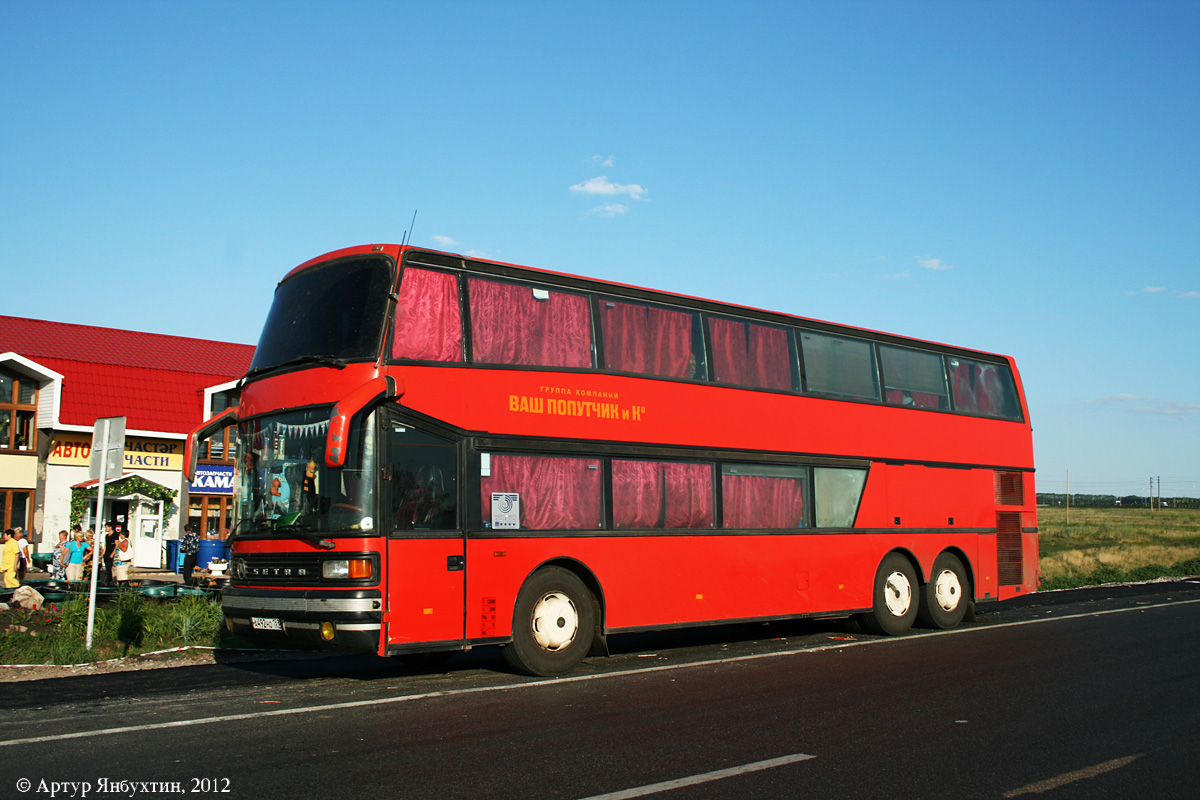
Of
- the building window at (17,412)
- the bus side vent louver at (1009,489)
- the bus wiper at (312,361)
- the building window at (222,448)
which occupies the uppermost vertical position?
the building window at (17,412)

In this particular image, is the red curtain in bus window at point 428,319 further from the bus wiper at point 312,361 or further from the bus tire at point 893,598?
the bus tire at point 893,598

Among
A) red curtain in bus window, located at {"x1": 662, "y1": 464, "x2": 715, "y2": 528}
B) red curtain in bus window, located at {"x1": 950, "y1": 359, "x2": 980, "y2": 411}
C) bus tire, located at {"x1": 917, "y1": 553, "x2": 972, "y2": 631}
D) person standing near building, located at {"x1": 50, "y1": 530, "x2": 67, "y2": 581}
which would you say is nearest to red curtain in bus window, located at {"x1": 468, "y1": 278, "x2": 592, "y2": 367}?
red curtain in bus window, located at {"x1": 662, "y1": 464, "x2": 715, "y2": 528}

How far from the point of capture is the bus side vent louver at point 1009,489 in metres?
16.5

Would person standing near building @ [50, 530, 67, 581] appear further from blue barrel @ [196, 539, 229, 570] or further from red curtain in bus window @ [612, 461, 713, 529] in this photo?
red curtain in bus window @ [612, 461, 713, 529]

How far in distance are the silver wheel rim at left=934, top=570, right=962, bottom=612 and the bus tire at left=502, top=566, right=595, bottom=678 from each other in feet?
23.0

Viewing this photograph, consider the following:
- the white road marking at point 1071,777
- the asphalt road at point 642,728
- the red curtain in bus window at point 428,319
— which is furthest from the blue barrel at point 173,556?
the white road marking at point 1071,777

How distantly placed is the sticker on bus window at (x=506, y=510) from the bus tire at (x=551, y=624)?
0.65 m

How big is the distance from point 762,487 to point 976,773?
22.8 ft

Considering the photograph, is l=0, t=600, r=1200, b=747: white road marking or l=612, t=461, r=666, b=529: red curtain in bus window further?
l=612, t=461, r=666, b=529: red curtain in bus window

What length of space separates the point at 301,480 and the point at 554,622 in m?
3.07

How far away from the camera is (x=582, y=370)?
1112 centimetres

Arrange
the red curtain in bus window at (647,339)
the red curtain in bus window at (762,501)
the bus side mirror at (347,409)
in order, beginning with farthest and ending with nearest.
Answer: the red curtain in bus window at (762,501) < the red curtain in bus window at (647,339) < the bus side mirror at (347,409)

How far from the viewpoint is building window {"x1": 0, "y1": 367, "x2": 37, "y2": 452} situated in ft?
100

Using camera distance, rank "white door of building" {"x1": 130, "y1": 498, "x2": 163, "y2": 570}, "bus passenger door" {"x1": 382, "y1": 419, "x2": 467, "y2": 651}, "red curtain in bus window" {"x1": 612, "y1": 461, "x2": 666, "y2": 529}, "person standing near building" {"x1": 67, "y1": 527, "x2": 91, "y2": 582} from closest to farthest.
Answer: "bus passenger door" {"x1": 382, "y1": 419, "x2": 467, "y2": 651} < "red curtain in bus window" {"x1": 612, "y1": 461, "x2": 666, "y2": 529} < "person standing near building" {"x1": 67, "y1": 527, "x2": 91, "y2": 582} < "white door of building" {"x1": 130, "y1": 498, "x2": 163, "y2": 570}
